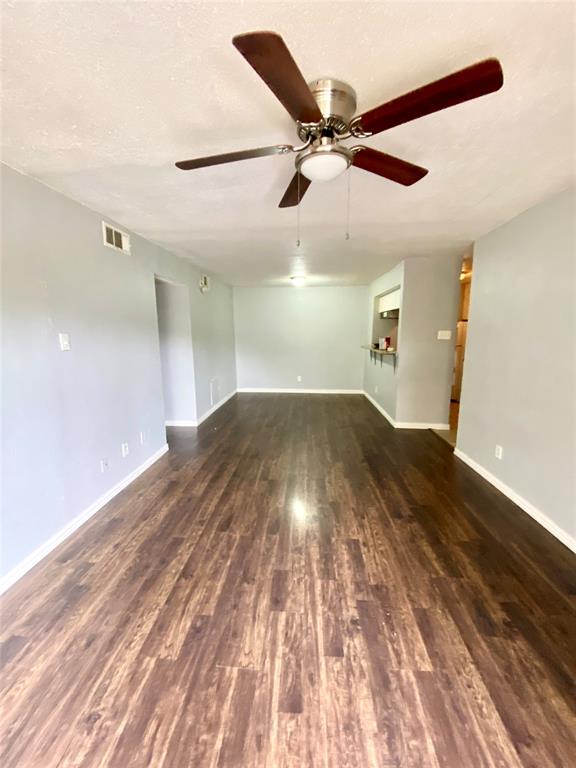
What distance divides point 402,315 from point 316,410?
2.18 m

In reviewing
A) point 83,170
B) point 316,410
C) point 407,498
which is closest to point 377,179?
point 83,170

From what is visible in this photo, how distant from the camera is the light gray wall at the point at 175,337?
454 centimetres

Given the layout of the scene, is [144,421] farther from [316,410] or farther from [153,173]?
[316,410]

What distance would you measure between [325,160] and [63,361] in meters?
2.12

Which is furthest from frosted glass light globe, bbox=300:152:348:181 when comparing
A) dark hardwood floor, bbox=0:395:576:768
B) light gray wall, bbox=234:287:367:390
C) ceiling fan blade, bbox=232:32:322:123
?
light gray wall, bbox=234:287:367:390

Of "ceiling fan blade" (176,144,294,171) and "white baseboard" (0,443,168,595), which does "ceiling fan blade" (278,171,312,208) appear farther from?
"white baseboard" (0,443,168,595)

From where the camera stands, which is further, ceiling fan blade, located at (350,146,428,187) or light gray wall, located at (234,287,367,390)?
light gray wall, located at (234,287,367,390)

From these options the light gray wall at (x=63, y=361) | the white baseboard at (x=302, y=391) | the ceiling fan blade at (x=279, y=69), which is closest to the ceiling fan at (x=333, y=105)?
the ceiling fan blade at (x=279, y=69)

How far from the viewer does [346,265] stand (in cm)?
466

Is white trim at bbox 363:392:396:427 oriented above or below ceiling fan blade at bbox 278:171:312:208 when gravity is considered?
below

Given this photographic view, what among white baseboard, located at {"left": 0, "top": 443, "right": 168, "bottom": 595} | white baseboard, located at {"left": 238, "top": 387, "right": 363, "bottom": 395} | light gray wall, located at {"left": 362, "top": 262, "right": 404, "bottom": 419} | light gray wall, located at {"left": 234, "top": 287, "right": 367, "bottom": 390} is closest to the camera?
white baseboard, located at {"left": 0, "top": 443, "right": 168, "bottom": 595}

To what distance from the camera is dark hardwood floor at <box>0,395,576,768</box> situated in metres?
1.13

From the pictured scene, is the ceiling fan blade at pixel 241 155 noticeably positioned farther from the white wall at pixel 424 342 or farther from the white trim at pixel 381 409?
the white trim at pixel 381 409

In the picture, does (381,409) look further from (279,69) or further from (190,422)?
(279,69)
